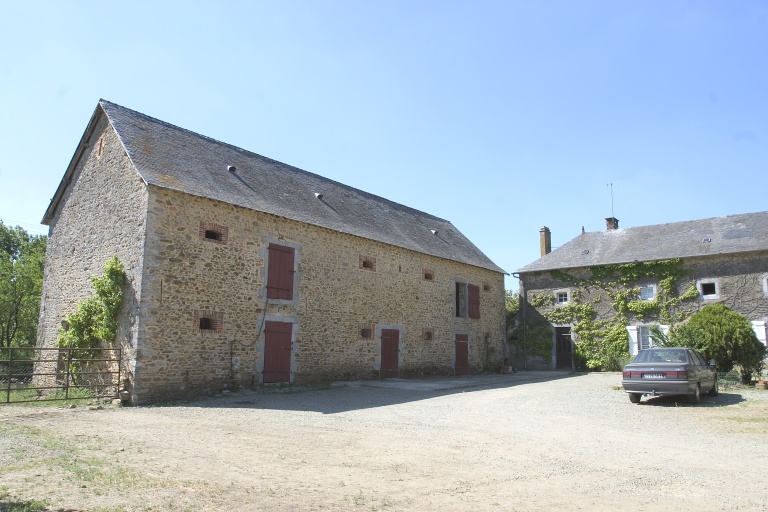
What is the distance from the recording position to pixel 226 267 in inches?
506

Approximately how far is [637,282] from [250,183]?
15608 mm

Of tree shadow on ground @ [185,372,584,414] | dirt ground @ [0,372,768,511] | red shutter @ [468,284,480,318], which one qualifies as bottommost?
dirt ground @ [0,372,768,511]

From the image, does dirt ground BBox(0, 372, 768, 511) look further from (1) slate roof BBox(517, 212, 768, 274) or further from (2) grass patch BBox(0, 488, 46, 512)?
(1) slate roof BBox(517, 212, 768, 274)

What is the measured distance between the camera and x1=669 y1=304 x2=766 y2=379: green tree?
14.4m

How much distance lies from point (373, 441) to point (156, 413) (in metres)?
4.68

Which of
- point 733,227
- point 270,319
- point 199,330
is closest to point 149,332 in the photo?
point 199,330

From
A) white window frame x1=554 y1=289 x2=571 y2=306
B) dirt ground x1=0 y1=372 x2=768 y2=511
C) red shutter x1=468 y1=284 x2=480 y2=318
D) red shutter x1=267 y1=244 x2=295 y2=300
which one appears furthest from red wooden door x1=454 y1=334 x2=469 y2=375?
dirt ground x1=0 y1=372 x2=768 y2=511

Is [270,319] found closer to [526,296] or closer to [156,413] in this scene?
[156,413]

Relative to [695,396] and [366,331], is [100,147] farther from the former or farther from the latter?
[695,396]

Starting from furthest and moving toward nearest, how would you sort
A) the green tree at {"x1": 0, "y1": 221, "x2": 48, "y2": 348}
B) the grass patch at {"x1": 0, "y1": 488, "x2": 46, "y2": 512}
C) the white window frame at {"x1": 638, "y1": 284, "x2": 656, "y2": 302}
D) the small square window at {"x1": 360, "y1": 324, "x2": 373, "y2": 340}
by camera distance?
1. the green tree at {"x1": 0, "y1": 221, "x2": 48, "y2": 348}
2. the white window frame at {"x1": 638, "y1": 284, "x2": 656, "y2": 302}
3. the small square window at {"x1": 360, "y1": 324, "x2": 373, "y2": 340}
4. the grass patch at {"x1": 0, "y1": 488, "x2": 46, "y2": 512}

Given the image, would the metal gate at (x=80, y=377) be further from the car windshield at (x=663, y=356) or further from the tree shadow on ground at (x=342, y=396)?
the car windshield at (x=663, y=356)

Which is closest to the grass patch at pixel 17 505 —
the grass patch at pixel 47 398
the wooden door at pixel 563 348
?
the grass patch at pixel 47 398

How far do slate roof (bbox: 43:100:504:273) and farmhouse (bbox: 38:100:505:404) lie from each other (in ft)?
0.18

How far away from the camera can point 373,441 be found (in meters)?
7.27
